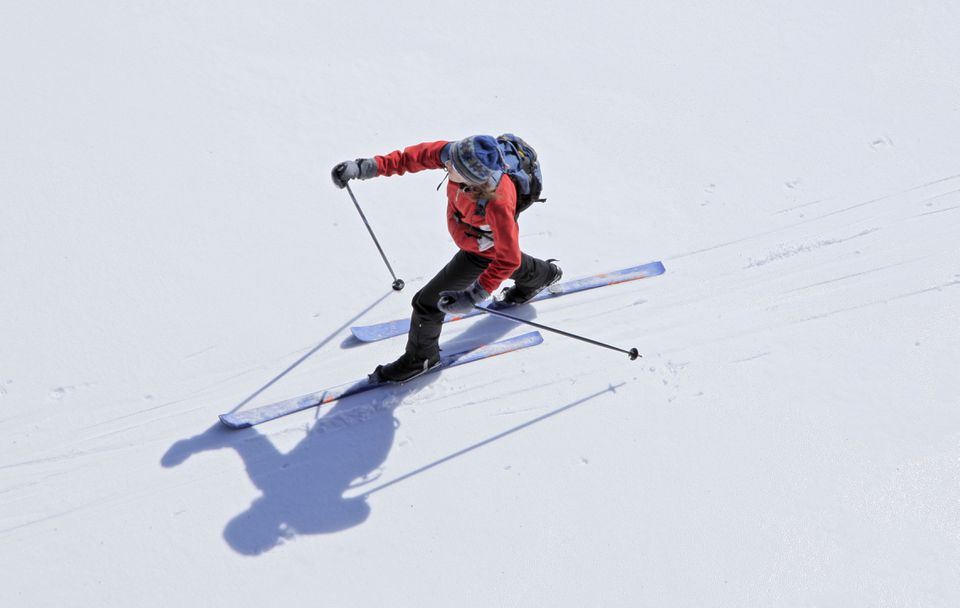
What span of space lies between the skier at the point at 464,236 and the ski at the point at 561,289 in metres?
0.30

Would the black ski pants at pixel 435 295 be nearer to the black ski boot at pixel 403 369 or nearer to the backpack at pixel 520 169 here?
the black ski boot at pixel 403 369

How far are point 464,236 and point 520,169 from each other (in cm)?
54

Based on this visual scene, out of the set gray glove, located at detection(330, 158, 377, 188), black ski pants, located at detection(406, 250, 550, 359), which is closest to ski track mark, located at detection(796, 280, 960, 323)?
black ski pants, located at detection(406, 250, 550, 359)

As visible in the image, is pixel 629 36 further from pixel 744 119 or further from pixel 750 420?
pixel 750 420

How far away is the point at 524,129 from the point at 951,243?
3598 millimetres

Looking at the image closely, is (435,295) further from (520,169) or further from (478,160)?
(478,160)

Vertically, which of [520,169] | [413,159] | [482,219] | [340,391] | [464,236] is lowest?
[340,391]

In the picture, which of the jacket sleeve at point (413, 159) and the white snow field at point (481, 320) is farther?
the jacket sleeve at point (413, 159)

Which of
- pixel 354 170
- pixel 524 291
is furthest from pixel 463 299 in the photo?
pixel 524 291

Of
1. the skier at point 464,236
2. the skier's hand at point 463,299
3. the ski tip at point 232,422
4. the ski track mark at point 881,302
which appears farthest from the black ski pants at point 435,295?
the ski track mark at point 881,302

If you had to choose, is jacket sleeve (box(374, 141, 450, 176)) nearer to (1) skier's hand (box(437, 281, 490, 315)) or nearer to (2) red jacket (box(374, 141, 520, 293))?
(2) red jacket (box(374, 141, 520, 293))

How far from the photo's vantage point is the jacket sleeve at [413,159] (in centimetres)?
459

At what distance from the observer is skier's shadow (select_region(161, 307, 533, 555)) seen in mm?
4434

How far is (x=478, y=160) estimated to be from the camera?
3.95 m
